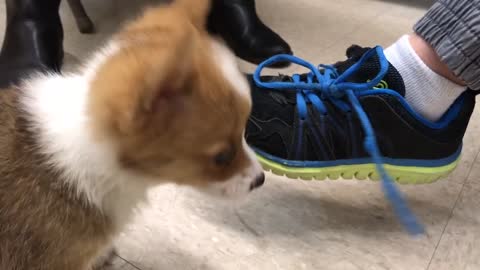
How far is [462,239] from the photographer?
40.9 inches

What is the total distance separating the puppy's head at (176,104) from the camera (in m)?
0.59

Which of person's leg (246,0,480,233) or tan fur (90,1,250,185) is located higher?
tan fur (90,1,250,185)

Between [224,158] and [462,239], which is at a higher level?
[224,158]

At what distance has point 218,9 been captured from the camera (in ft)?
5.23

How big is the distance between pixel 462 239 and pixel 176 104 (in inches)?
28.0

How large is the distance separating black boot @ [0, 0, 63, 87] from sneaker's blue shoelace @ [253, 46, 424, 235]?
0.56 m

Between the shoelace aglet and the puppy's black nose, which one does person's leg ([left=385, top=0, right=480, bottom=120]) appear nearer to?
the shoelace aglet

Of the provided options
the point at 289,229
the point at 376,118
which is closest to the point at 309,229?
the point at 289,229

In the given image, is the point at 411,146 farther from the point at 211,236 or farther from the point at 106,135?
the point at 106,135

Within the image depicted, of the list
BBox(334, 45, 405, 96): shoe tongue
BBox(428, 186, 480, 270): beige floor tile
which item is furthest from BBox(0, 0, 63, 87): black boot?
BBox(428, 186, 480, 270): beige floor tile

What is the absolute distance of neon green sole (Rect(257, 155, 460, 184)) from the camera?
3.49ft

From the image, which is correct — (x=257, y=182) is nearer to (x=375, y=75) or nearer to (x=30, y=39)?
(x=375, y=75)

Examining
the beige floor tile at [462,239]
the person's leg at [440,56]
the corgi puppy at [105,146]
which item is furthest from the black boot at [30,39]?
the beige floor tile at [462,239]

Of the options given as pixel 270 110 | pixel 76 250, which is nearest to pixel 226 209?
pixel 270 110
